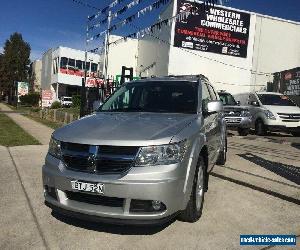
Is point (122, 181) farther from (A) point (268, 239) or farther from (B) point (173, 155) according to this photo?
(A) point (268, 239)

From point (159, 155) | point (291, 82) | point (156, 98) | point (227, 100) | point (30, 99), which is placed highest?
point (291, 82)

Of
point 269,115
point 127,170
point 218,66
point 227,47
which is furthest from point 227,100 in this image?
point 227,47

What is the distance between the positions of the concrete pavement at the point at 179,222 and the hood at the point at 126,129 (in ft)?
3.53

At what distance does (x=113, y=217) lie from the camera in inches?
152

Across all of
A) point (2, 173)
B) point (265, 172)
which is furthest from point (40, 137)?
point (265, 172)

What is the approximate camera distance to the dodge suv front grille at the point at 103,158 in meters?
3.84

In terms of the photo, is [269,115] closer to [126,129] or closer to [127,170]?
[126,129]

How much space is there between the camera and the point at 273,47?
38.1 meters

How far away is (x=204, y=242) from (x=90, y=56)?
5122 centimetres

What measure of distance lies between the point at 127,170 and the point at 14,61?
80523 mm

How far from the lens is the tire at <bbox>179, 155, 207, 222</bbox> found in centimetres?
445

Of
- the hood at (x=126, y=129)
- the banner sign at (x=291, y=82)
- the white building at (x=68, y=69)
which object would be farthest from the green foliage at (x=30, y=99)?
the hood at (x=126, y=129)

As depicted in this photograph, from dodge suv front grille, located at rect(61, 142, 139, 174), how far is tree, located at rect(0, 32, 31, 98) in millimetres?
78422

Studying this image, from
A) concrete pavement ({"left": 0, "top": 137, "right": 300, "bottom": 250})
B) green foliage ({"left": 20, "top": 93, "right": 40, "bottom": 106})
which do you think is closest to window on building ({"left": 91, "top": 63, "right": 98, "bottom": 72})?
green foliage ({"left": 20, "top": 93, "right": 40, "bottom": 106})
